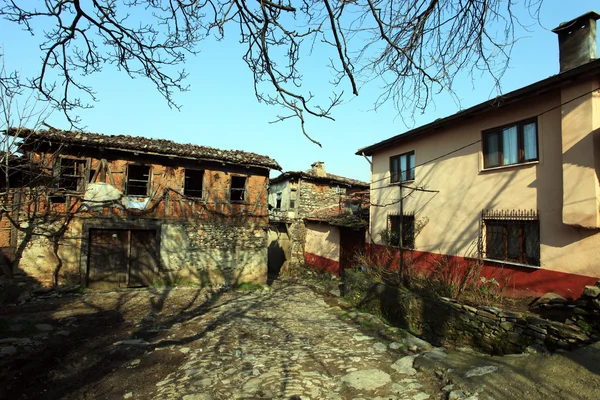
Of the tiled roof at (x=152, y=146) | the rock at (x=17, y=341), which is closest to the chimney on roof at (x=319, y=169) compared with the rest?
the tiled roof at (x=152, y=146)

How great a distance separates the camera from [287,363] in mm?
5117

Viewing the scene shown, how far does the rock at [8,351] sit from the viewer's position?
206 inches

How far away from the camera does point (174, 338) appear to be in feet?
21.1

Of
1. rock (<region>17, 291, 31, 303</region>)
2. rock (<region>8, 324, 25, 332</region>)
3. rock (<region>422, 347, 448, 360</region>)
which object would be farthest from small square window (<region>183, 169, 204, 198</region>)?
rock (<region>422, 347, 448, 360</region>)

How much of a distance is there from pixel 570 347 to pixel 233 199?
1135cm

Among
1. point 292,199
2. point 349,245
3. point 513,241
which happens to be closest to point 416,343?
point 513,241

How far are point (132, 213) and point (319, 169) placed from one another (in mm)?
11125

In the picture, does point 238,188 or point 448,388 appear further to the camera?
point 238,188

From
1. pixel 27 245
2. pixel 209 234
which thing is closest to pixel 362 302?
pixel 209 234

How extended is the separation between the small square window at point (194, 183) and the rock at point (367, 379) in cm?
954

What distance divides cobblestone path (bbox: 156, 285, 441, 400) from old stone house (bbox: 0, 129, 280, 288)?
468 cm

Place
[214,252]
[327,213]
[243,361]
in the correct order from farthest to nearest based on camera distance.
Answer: [327,213]
[214,252]
[243,361]

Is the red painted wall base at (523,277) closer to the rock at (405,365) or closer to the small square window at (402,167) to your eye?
the small square window at (402,167)

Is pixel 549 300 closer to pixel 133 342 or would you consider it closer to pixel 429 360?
pixel 429 360
